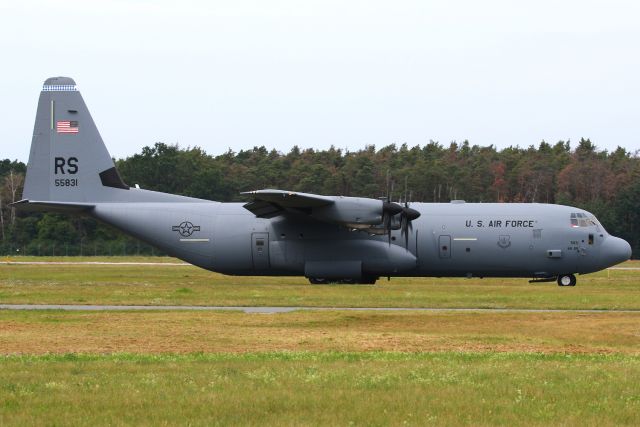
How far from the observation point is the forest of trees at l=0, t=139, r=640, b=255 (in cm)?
8706

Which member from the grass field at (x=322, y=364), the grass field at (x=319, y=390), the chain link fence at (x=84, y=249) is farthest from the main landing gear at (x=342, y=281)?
the chain link fence at (x=84, y=249)

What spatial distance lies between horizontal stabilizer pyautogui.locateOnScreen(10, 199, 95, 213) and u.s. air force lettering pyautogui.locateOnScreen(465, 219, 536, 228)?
15791mm

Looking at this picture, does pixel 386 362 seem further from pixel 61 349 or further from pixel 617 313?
pixel 617 313

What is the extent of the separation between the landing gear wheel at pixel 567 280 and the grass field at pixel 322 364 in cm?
802

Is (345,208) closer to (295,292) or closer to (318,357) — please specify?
(295,292)

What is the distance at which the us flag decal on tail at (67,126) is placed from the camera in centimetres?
4312

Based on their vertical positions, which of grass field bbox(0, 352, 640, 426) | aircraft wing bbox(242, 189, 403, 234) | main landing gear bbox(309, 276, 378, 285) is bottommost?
grass field bbox(0, 352, 640, 426)

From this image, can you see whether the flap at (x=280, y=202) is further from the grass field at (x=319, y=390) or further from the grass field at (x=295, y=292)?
the grass field at (x=319, y=390)

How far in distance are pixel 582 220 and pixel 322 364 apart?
26287 millimetres

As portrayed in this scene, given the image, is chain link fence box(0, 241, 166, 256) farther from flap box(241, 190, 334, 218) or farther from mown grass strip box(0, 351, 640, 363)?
mown grass strip box(0, 351, 640, 363)

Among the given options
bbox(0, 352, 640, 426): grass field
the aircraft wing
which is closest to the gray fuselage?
the aircraft wing

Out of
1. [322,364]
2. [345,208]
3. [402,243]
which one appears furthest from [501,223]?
[322,364]

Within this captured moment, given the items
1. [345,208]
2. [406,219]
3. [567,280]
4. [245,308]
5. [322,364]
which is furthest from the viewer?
[567,280]

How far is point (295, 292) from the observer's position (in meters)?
36.5
